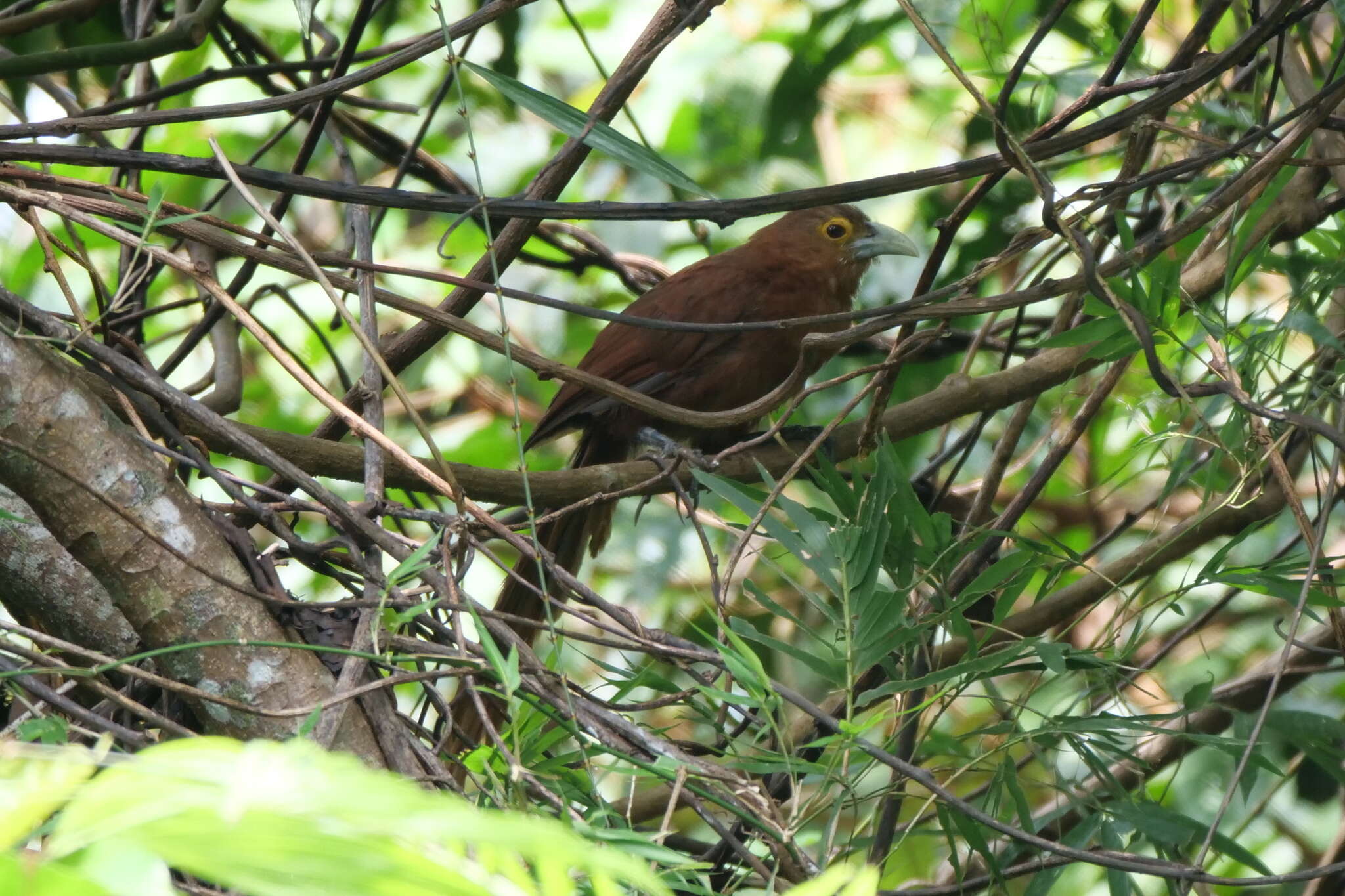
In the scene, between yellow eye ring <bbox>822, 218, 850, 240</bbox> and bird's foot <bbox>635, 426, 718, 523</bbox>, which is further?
yellow eye ring <bbox>822, 218, 850, 240</bbox>

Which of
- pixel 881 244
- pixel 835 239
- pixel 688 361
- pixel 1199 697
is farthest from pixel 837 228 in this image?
pixel 1199 697

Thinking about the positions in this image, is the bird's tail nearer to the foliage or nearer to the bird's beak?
the foliage

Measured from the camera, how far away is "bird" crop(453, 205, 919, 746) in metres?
3.75

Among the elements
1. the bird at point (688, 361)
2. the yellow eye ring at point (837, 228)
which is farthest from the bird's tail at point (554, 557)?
the yellow eye ring at point (837, 228)

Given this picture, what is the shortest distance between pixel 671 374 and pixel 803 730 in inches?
59.9

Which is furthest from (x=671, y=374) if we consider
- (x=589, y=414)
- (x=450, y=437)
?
(x=450, y=437)

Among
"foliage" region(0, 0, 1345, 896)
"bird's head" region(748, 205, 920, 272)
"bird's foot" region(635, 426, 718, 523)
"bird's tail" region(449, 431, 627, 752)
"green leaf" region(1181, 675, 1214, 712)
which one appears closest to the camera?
"foliage" region(0, 0, 1345, 896)

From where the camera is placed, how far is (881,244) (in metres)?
4.37

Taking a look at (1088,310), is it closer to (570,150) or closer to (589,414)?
(570,150)

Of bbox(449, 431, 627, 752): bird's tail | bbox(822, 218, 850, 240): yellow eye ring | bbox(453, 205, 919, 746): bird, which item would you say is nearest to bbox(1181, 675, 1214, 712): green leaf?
bbox(449, 431, 627, 752): bird's tail

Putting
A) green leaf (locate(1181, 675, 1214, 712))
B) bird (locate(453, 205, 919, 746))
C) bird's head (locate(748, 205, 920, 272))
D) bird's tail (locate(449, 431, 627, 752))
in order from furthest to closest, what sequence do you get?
bird's head (locate(748, 205, 920, 272)) < bird (locate(453, 205, 919, 746)) < bird's tail (locate(449, 431, 627, 752)) < green leaf (locate(1181, 675, 1214, 712))

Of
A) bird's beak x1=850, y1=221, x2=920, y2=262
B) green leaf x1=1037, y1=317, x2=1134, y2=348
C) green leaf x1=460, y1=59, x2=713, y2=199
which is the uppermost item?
bird's beak x1=850, y1=221, x2=920, y2=262

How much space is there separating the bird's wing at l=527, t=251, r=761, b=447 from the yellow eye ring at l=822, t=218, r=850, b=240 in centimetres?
55

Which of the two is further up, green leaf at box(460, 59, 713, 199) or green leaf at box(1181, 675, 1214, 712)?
green leaf at box(460, 59, 713, 199)
